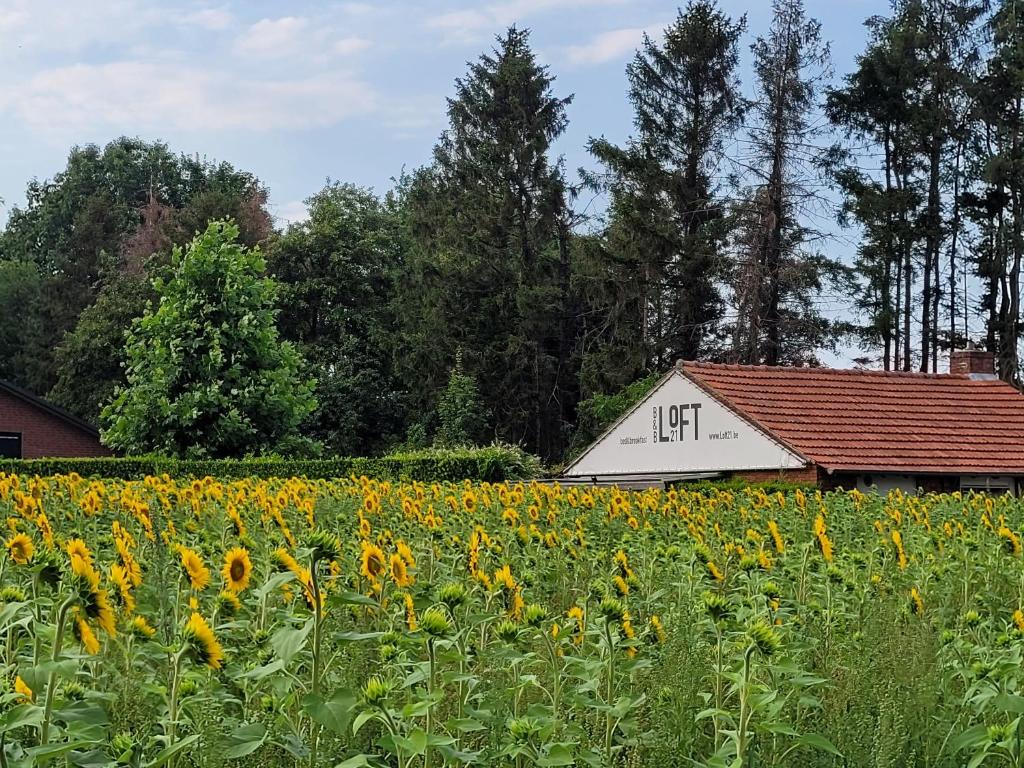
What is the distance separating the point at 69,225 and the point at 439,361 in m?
24.2

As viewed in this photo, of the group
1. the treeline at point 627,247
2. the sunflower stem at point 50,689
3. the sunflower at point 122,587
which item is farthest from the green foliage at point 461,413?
the sunflower stem at point 50,689

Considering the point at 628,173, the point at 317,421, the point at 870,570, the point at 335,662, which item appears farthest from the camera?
the point at 317,421

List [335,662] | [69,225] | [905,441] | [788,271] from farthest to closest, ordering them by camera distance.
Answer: [69,225], [788,271], [905,441], [335,662]

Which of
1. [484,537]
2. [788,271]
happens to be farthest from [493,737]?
[788,271]

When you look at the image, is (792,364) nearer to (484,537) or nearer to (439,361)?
(439,361)

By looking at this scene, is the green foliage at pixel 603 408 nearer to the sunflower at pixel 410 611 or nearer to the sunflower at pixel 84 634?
the sunflower at pixel 410 611

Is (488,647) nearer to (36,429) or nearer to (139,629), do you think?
(139,629)

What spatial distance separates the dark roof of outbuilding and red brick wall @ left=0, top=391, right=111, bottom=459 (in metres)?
0.08

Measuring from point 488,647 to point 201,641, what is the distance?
1923 mm

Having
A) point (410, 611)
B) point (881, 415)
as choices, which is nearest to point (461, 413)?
point (881, 415)

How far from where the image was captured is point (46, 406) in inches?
1468

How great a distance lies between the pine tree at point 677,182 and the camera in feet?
131

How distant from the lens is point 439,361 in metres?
44.5

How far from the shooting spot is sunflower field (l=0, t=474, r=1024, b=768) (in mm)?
3029
